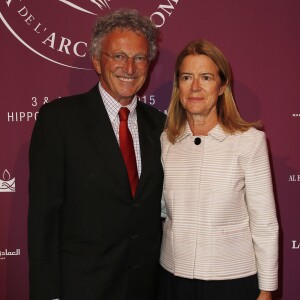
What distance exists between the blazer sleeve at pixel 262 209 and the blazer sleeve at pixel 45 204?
0.82 metres

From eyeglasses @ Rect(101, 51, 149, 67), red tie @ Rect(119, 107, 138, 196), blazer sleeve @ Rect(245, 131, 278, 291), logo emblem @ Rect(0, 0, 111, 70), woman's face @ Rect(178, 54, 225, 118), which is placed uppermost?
logo emblem @ Rect(0, 0, 111, 70)

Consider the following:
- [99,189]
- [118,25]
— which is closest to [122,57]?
[118,25]

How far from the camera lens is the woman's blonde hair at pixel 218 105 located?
6.91 ft

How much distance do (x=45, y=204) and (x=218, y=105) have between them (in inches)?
36.5

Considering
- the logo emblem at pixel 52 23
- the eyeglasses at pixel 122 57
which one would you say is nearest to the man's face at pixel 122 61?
the eyeglasses at pixel 122 57

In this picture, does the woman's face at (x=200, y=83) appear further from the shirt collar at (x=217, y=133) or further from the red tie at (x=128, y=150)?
the red tie at (x=128, y=150)

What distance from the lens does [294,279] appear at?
2.90 metres

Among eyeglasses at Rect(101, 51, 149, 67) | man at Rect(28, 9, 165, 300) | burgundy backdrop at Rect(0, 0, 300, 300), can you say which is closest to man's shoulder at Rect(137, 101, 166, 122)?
man at Rect(28, 9, 165, 300)

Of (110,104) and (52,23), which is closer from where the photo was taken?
(110,104)

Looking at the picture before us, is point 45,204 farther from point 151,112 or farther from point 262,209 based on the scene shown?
point 262,209

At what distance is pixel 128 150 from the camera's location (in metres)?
2.14

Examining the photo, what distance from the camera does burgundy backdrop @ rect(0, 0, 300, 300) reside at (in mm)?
2709

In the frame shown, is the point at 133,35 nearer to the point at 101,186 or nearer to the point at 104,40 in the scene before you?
the point at 104,40

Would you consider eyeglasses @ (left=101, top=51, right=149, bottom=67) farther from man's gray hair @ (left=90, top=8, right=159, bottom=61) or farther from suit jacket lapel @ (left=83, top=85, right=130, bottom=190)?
suit jacket lapel @ (left=83, top=85, right=130, bottom=190)
